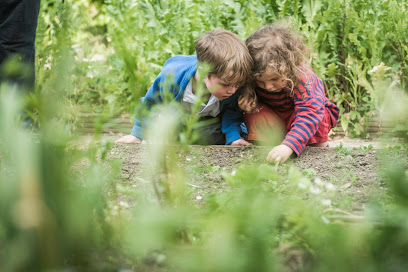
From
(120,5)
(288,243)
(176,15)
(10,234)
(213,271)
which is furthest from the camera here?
(120,5)

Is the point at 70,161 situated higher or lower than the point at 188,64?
higher

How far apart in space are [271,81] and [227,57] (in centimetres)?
30

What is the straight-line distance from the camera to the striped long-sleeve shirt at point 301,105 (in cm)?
228

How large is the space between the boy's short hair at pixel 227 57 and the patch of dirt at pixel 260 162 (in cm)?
39

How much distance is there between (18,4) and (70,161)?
257cm

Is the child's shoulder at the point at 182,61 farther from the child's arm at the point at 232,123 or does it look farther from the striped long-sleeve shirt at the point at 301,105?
the striped long-sleeve shirt at the point at 301,105

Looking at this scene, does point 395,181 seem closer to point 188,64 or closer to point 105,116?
point 105,116

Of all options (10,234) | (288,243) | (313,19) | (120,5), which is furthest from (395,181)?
(120,5)

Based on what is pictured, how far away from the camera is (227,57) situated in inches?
91.2

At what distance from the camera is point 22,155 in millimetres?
570

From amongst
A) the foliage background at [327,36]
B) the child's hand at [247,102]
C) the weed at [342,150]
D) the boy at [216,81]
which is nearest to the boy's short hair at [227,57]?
the boy at [216,81]

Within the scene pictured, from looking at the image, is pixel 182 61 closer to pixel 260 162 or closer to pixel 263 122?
pixel 263 122

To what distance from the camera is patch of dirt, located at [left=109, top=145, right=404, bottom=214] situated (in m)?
1.61

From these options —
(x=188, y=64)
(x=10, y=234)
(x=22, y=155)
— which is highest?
(x=22, y=155)
